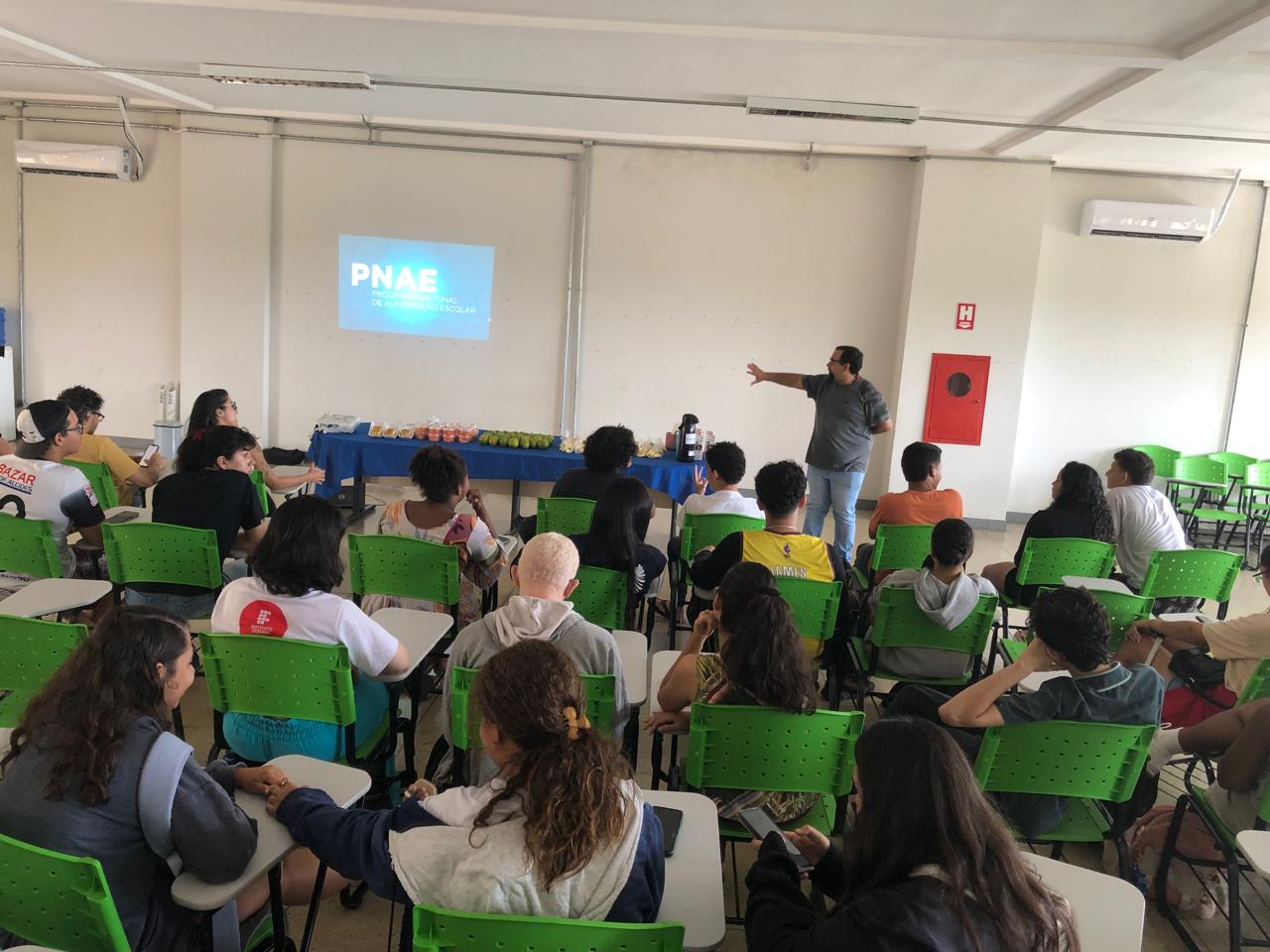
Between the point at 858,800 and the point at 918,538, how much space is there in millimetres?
3050

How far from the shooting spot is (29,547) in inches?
140

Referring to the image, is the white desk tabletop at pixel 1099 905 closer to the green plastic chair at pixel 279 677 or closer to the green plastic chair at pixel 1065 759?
the green plastic chair at pixel 1065 759

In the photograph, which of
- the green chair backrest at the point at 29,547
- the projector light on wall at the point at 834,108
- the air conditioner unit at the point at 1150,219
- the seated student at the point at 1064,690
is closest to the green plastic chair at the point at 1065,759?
the seated student at the point at 1064,690

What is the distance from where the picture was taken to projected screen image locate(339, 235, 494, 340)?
27.3ft

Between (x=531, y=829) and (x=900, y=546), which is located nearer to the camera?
(x=531, y=829)

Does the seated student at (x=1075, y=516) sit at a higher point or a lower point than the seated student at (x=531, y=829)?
higher

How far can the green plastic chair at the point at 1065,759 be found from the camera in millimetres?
2342

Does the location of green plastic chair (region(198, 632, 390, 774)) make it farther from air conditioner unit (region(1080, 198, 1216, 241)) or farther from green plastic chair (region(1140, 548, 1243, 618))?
air conditioner unit (region(1080, 198, 1216, 241))

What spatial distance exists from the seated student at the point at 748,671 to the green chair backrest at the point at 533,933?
971 millimetres

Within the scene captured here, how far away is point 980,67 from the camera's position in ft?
16.9

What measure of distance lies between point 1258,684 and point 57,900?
315cm

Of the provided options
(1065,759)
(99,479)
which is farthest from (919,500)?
(99,479)

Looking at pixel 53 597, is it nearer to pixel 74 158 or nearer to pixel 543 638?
pixel 543 638

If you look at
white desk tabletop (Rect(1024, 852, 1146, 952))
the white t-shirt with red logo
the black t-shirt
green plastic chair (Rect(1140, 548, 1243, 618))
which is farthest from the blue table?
white desk tabletop (Rect(1024, 852, 1146, 952))
